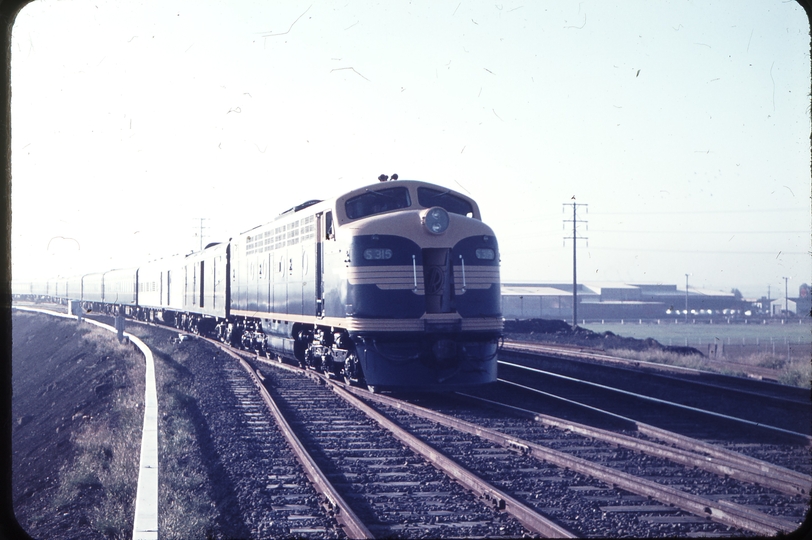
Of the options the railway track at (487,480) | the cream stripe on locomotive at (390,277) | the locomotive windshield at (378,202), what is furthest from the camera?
the locomotive windshield at (378,202)

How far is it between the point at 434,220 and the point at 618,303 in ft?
219

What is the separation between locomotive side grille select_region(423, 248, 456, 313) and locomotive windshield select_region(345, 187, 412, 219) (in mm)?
1419

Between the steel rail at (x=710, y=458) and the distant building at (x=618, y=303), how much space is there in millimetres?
62530

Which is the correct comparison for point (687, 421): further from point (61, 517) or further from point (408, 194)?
point (61, 517)

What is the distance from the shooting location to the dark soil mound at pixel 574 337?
2827 centimetres

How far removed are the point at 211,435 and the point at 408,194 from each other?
5.77 metres

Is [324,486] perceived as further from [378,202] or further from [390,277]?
[378,202]

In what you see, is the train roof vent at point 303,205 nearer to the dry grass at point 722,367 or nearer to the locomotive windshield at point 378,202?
the locomotive windshield at point 378,202

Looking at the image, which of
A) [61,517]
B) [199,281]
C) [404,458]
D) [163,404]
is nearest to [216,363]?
[163,404]

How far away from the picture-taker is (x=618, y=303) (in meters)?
75.2

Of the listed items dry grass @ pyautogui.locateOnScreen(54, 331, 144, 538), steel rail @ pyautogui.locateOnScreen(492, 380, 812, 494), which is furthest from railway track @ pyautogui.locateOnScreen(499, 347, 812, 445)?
dry grass @ pyautogui.locateOnScreen(54, 331, 144, 538)

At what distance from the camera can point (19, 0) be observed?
4812mm

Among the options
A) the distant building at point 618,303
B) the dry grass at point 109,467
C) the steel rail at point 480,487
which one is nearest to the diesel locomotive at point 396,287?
the steel rail at point 480,487

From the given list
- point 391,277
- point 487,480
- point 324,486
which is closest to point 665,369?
point 391,277
